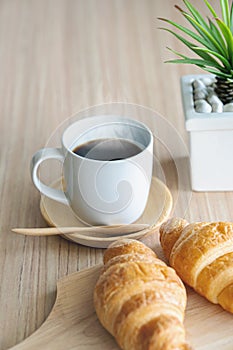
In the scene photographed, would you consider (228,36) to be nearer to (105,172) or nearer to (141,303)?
(105,172)

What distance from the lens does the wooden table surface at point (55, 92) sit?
1037 millimetres

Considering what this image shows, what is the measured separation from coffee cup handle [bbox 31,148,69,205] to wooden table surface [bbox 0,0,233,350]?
6cm

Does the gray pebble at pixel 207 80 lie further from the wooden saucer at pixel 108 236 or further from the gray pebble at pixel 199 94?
the wooden saucer at pixel 108 236

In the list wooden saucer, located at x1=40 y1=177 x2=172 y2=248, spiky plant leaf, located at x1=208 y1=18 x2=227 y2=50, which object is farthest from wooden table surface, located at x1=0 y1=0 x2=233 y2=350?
spiky plant leaf, located at x1=208 y1=18 x2=227 y2=50

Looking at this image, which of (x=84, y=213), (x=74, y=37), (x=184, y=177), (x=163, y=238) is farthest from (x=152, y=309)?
(x=74, y=37)

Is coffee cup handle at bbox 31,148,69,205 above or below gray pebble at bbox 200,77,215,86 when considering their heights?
below

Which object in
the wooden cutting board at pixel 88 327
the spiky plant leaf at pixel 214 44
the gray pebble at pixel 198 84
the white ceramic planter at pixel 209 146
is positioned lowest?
the wooden cutting board at pixel 88 327

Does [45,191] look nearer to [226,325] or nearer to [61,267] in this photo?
[61,267]

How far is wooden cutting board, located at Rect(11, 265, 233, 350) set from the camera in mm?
862

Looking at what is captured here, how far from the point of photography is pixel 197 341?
0.86 meters

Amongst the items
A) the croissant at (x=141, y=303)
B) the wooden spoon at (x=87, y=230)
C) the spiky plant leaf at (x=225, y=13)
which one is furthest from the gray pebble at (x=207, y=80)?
the croissant at (x=141, y=303)

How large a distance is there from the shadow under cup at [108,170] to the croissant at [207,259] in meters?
0.14

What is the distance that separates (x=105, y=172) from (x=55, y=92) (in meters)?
0.53

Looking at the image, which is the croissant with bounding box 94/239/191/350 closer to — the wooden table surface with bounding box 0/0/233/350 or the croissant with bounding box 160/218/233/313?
the croissant with bounding box 160/218/233/313
